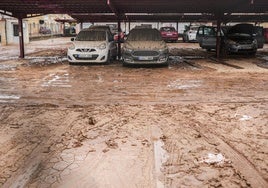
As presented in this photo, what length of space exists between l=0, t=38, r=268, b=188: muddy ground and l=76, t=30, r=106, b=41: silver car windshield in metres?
5.19

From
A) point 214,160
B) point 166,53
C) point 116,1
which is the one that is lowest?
point 214,160

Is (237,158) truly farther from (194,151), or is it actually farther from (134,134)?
(134,134)

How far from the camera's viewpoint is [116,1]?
15531 millimetres

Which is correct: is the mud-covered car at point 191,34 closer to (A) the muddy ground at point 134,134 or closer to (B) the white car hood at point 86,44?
(B) the white car hood at point 86,44

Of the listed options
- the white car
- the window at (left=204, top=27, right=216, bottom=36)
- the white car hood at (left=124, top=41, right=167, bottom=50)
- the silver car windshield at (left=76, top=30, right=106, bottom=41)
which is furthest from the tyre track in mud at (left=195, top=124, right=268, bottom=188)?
the window at (left=204, top=27, right=216, bottom=36)

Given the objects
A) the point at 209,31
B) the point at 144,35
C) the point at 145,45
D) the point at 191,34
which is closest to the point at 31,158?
the point at 145,45

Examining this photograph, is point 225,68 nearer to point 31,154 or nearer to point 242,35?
point 242,35

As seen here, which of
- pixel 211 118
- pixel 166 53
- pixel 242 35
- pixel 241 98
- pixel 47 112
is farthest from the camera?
pixel 242 35

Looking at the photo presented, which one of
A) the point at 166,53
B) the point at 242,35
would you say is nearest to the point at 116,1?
the point at 166,53

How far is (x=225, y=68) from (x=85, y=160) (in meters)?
10.8

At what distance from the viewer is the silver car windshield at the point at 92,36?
15.4m

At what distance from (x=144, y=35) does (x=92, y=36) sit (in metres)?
2.44

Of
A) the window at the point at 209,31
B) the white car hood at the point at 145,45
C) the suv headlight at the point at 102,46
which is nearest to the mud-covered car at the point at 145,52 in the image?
the white car hood at the point at 145,45

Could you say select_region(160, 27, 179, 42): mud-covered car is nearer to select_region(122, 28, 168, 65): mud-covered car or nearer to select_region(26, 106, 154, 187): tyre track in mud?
Result: select_region(122, 28, 168, 65): mud-covered car
